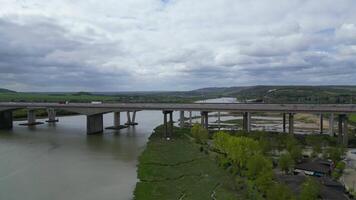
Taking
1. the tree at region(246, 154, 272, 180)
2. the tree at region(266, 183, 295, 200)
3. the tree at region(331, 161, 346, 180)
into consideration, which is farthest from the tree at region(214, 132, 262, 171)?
the tree at region(266, 183, 295, 200)

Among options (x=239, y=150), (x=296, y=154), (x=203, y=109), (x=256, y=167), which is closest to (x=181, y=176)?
(x=239, y=150)

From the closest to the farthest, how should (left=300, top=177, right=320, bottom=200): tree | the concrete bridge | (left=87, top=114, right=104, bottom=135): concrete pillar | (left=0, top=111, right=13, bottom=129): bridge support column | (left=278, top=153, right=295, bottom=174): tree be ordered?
(left=300, top=177, right=320, bottom=200): tree
(left=278, top=153, right=295, bottom=174): tree
the concrete bridge
(left=87, top=114, right=104, bottom=135): concrete pillar
(left=0, top=111, right=13, bottom=129): bridge support column

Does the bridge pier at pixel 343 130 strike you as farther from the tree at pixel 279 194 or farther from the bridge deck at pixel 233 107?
the tree at pixel 279 194

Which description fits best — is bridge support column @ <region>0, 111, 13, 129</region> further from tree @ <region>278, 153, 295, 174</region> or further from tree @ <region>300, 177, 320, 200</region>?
tree @ <region>300, 177, 320, 200</region>

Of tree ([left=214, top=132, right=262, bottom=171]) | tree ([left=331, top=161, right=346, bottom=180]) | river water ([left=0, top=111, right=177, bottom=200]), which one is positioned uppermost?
tree ([left=214, top=132, right=262, bottom=171])

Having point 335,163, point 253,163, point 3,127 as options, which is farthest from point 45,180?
point 3,127

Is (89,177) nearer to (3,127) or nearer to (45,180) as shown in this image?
(45,180)
